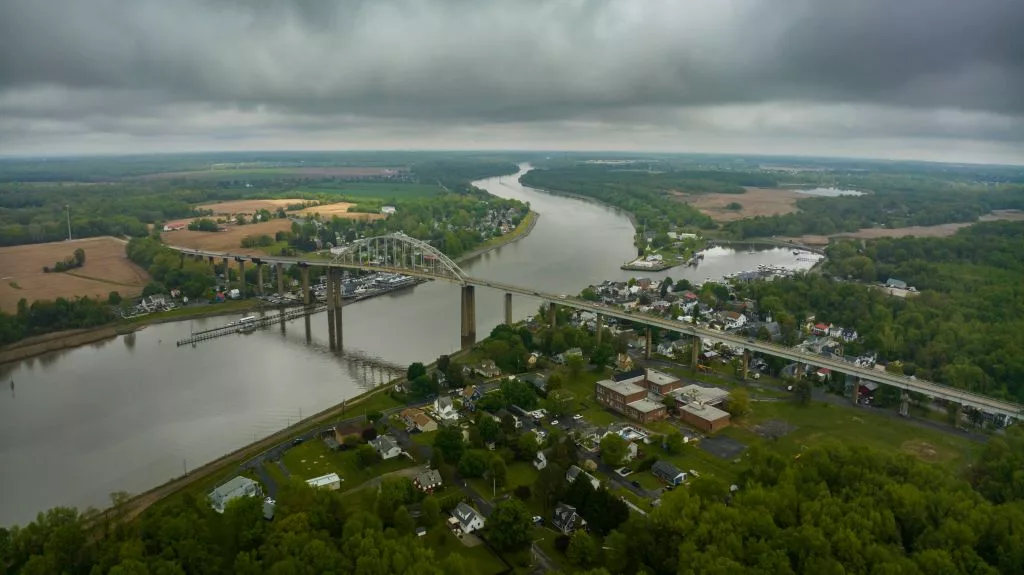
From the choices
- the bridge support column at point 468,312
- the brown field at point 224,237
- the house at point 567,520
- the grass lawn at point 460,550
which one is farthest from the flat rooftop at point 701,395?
the brown field at point 224,237

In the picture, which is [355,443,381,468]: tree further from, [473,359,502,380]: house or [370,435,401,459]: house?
[473,359,502,380]: house

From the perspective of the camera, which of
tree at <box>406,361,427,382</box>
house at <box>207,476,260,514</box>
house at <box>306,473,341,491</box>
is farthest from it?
tree at <box>406,361,427,382</box>

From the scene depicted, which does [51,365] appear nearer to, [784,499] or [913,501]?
[784,499]

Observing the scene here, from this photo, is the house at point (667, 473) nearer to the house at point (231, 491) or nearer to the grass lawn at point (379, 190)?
the house at point (231, 491)

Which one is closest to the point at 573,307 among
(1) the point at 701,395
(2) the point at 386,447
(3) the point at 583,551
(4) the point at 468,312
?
(4) the point at 468,312

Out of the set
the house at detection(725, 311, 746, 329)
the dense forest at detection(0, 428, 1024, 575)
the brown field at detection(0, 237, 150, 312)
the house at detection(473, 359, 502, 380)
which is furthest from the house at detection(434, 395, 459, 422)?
the brown field at detection(0, 237, 150, 312)

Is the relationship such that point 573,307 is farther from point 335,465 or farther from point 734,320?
point 335,465

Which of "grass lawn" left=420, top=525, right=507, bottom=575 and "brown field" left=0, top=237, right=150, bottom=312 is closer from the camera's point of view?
"grass lawn" left=420, top=525, right=507, bottom=575
